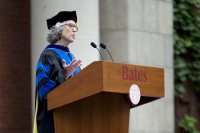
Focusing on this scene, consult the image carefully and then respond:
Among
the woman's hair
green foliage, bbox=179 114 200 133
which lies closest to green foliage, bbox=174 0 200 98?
green foliage, bbox=179 114 200 133

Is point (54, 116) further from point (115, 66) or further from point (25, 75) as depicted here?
point (25, 75)

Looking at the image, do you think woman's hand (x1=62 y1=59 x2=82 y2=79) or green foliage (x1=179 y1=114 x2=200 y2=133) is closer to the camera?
woman's hand (x1=62 y1=59 x2=82 y2=79)

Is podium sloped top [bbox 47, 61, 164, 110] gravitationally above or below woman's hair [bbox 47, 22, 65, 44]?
below

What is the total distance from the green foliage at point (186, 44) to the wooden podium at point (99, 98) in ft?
22.1

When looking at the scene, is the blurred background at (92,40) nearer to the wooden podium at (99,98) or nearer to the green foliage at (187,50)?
the green foliage at (187,50)

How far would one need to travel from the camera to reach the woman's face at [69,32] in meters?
8.18

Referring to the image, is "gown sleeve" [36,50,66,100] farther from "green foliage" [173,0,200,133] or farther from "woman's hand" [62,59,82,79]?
"green foliage" [173,0,200,133]

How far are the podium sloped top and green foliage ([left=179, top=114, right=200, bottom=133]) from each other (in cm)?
668

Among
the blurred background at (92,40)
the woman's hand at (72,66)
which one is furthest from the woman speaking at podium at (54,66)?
the blurred background at (92,40)

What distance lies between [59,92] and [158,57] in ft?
18.7

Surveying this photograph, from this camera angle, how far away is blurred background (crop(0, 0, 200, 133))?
11898mm

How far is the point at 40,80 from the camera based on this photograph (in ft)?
25.9

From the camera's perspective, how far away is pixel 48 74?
795cm

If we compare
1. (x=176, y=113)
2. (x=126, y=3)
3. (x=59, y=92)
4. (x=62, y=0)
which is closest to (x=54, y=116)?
(x=59, y=92)
